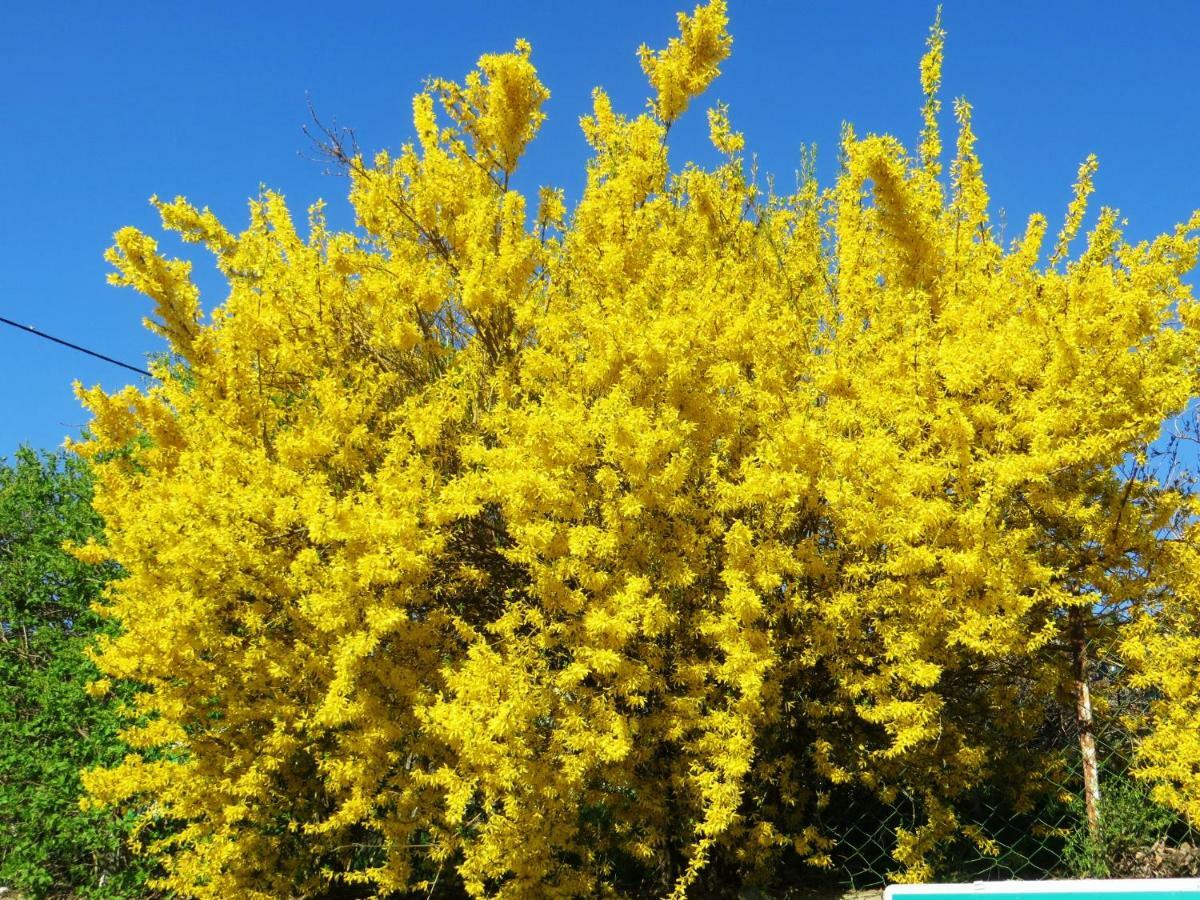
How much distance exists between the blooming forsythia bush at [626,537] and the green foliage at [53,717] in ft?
1.70

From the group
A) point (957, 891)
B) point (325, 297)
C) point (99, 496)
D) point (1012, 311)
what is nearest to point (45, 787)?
point (99, 496)

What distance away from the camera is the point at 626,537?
412 cm

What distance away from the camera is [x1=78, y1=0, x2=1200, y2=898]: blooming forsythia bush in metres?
4.06

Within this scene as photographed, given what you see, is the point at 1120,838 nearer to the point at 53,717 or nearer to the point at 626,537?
the point at 626,537

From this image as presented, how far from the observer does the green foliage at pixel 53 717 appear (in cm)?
576

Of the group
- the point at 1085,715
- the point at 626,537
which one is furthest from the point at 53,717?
the point at 1085,715

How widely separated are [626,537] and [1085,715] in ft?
9.21

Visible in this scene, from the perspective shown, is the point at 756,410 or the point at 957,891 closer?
the point at 957,891

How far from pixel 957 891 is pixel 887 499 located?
2.63 metres

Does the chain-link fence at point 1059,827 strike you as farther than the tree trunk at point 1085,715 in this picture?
No

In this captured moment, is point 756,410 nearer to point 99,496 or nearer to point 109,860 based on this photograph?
point 99,496

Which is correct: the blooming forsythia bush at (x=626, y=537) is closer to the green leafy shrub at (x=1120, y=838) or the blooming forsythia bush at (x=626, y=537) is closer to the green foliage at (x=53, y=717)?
the green leafy shrub at (x=1120, y=838)

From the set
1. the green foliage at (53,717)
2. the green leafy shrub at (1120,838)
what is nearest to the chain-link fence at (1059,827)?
the green leafy shrub at (1120,838)

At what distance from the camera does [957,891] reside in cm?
174
